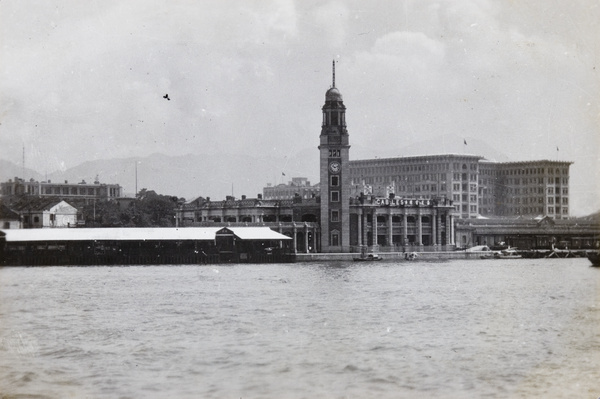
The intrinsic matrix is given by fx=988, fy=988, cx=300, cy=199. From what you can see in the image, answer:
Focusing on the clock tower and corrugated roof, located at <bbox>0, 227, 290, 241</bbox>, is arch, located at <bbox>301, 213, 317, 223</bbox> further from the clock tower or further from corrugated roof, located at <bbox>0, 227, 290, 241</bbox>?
corrugated roof, located at <bbox>0, 227, 290, 241</bbox>

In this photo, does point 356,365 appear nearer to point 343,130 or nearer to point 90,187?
point 343,130

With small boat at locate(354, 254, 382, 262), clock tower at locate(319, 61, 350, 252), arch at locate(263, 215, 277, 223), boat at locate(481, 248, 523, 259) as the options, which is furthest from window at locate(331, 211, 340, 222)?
boat at locate(481, 248, 523, 259)

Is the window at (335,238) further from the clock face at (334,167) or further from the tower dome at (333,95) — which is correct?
the tower dome at (333,95)

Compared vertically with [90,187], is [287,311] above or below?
below

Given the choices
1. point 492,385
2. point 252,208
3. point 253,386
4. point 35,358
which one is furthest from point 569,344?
point 252,208

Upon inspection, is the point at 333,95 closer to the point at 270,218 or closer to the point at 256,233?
the point at 270,218

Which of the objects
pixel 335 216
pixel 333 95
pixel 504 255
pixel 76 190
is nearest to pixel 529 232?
pixel 504 255

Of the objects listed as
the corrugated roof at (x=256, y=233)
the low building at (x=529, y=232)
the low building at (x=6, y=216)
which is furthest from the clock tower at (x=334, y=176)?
the low building at (x=6, y=216)
